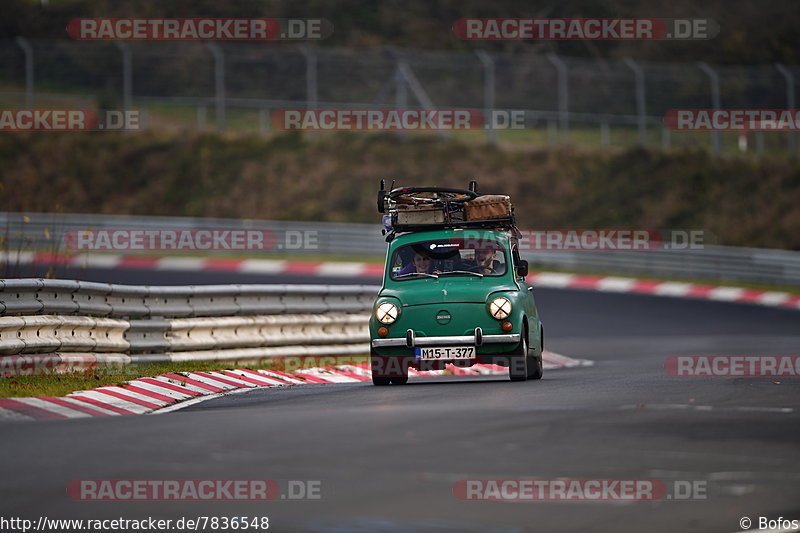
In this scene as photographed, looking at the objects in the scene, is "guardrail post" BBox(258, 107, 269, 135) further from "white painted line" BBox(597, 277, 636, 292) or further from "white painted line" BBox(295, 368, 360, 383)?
"white painted line" BBox(295, 368, 360, 383)

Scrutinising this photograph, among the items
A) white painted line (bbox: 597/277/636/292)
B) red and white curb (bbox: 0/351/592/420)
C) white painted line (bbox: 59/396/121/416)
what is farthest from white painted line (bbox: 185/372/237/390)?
white painted line (bbox: 597/277/636/292)

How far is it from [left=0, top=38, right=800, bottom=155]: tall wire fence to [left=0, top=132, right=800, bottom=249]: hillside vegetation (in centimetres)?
111

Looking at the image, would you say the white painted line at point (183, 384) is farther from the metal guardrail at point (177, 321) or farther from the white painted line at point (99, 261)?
the white painted line at point (99, 261)

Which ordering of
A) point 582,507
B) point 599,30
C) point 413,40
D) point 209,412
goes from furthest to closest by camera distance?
point 413,40 < point 599,30 < point 209,412 < point 582,507

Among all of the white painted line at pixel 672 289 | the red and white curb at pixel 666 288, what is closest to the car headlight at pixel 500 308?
the red and white curb at pixel 666 288

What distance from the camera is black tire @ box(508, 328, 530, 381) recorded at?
14242 millimetres

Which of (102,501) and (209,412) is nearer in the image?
(102,501)

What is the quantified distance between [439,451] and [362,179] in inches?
1336

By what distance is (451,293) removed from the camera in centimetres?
1420

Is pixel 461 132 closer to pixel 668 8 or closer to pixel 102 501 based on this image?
pixel 668 8

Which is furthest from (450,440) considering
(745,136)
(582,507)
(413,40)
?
(413,40)

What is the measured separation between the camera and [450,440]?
30.0 feet

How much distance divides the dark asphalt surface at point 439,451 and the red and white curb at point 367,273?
1598cm

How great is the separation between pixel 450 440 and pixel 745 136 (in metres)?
33.0
